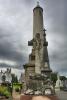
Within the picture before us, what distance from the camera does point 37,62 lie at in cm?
4491

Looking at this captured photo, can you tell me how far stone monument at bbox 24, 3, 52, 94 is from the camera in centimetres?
3128

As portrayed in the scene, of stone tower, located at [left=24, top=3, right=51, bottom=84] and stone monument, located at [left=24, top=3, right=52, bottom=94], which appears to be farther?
stone tower, located at [left=24, top=3, right=51, bottom=84]

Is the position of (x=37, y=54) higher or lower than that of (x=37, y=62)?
higher

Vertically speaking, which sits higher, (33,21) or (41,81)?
(33,21)

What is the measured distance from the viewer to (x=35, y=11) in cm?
5984

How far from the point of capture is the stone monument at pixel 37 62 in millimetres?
31281

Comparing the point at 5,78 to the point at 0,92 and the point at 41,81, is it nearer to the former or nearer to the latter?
the point at 41,81

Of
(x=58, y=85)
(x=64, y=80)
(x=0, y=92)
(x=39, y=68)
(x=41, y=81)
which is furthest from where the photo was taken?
(x=64, y=80)

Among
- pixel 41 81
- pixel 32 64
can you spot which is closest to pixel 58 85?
pixel 32 64

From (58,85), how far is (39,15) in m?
78.0

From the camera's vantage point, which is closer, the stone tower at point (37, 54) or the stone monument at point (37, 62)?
the stone monument at point (37, 62)

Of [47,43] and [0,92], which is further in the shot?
[47,43]

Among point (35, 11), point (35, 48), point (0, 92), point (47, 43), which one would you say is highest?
point (35, 11)

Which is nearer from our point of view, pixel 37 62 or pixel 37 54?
pixel 37 54
